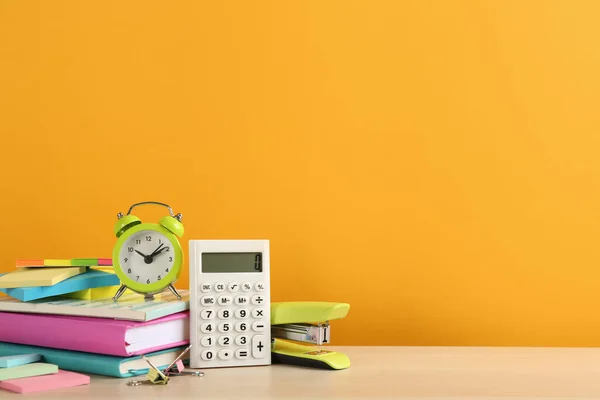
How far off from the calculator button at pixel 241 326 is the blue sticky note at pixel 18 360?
0.31 m

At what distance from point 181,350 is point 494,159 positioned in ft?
2.42

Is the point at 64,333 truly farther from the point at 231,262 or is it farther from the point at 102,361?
the point at 231,262

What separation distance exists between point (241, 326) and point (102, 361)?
0.22 meters

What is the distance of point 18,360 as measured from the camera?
1.12 metres

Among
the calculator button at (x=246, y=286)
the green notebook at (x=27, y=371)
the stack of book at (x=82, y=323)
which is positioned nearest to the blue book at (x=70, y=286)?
the stack of book at (x=82, y=323)

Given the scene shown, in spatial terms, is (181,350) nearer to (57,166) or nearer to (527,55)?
(57,166)

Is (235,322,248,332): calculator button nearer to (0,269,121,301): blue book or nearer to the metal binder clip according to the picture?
the metal binder clip

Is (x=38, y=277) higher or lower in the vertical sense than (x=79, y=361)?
higher

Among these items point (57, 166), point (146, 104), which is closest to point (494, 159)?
point (146, 104)

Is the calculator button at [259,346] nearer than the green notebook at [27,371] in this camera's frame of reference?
No

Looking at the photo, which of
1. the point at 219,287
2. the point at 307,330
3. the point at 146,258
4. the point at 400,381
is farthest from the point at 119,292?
the point at 400,381

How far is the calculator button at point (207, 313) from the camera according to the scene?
1.18m

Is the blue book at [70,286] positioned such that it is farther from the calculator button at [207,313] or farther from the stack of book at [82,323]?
the calculator button at [207,313]

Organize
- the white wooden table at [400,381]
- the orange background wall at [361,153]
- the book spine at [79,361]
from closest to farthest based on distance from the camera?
the white wooden table at [400,381] < the book spine at [79,361] < the orange background wall at [361,153]
